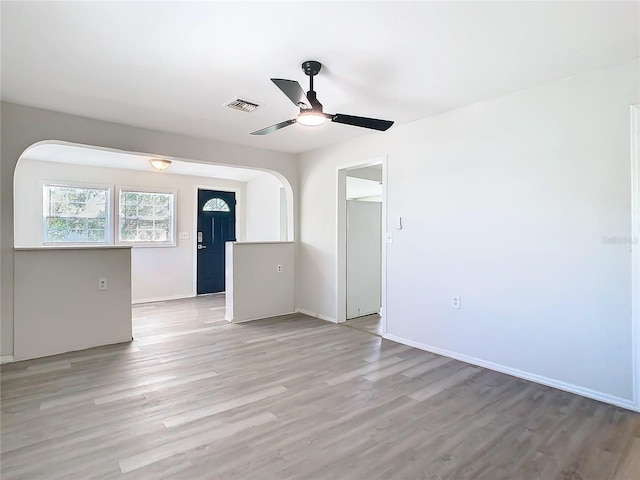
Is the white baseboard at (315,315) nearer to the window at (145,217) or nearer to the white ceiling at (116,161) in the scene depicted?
the white ceiling at (116,161)

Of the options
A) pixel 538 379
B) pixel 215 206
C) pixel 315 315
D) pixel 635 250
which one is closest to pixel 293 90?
pixel 635 250

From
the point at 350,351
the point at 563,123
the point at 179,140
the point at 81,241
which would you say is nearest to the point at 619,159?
the point at 563,123

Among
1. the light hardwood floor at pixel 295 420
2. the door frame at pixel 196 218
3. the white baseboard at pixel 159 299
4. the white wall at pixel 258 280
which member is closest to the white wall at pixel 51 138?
the light hardwood floor at pixel 295 420

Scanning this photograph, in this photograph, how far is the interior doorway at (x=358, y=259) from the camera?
15.8ft

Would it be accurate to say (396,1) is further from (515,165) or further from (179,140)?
(179,140)

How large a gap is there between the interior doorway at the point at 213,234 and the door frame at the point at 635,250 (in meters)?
6.44

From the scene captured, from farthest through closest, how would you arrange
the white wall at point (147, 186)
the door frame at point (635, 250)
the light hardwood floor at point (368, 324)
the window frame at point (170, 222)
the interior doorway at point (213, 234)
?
the interior doorway at point (213, 234), the window frame at point (170, 222), the white wall at point (147, 186), the light hardwood floor at point (368, 324), the door frame at point (635, 250)

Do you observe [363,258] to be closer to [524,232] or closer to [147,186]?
[524,232]

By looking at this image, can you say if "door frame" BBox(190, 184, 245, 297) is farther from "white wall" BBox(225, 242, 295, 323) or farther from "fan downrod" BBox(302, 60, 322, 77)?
"fan downrod" BBox(302, 60, 322, 77)

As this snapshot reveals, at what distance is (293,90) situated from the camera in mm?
2346

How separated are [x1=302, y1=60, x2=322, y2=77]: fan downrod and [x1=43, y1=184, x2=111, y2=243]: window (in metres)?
5.02

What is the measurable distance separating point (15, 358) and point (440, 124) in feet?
15.4

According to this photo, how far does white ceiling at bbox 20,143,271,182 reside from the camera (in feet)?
16.1

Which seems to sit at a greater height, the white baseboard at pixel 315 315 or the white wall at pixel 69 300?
the white wall at pixel 69 300
